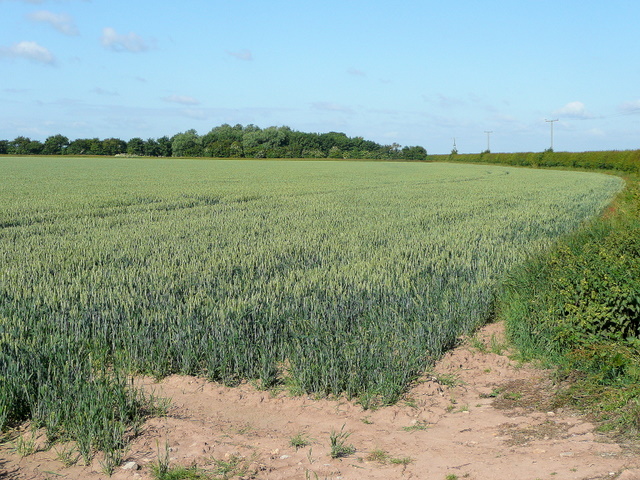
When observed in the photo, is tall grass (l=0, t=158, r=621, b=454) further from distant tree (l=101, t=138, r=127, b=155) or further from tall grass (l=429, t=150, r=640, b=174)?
distant tree (l=101, t=138, r=127, b=155)

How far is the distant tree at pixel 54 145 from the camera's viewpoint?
116 metres

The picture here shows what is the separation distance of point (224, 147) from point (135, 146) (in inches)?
750

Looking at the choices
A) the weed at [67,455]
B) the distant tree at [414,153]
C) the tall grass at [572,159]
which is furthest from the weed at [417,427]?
the distant tree at [414,153]

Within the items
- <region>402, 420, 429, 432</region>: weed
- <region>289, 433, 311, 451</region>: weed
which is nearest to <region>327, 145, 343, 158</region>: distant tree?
<region>402, 420, 429, 432</region>: weed

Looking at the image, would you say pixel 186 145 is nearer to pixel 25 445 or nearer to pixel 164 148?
pixel 164 148

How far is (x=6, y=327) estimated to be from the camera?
6.35 metres

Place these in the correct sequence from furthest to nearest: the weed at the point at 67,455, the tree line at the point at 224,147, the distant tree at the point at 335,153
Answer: the distant tree at the point at 335,153 < the tree line at the point at 224,147 < the weed at the point at 67,455

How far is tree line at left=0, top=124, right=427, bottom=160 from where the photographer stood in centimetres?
11306

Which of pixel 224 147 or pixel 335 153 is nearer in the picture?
pixel 224 147

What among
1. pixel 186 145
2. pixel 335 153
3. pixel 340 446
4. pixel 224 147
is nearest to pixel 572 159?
pixel 335 153

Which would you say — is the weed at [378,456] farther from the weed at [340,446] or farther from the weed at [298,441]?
the weed at [298,441]

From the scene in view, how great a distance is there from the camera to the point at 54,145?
383ft

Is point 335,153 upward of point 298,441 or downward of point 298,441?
upward

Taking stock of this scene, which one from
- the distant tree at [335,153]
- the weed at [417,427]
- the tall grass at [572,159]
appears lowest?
the weed at [417,427]
